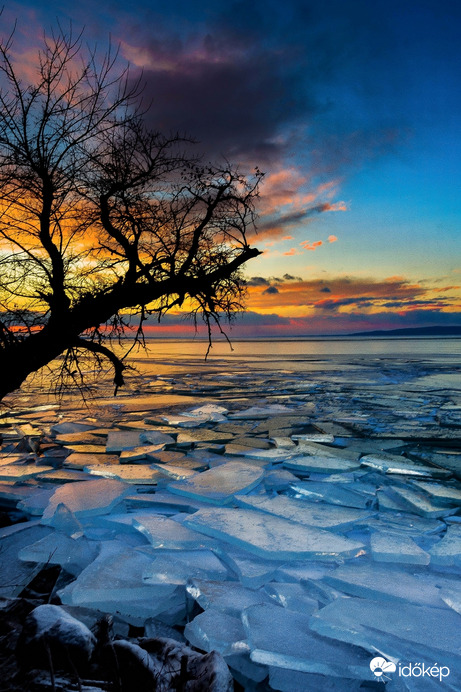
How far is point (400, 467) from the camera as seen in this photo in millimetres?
4113

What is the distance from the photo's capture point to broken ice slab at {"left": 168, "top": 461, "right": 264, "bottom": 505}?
3.32 m

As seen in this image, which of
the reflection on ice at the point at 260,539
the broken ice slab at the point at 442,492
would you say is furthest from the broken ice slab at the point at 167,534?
the broken ice slab at the point at 442,492

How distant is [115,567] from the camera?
232 centimetres

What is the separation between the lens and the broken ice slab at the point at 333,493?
3354 mm

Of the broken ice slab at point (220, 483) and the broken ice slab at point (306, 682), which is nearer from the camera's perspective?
the broken ice slab at point (306, 682)

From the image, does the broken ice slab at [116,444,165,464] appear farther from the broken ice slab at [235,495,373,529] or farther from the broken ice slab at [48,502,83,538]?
the broken ice slab at [235,495,373,529]

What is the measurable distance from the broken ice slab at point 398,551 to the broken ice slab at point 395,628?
1.34ft

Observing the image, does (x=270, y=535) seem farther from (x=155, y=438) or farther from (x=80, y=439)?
(x=80, y=439)

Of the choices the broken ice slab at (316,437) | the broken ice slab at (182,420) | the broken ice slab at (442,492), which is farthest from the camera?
the broken ice slab at (182,420)

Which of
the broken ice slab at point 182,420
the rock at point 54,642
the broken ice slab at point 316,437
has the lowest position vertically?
the broken ice slab at point 316,437

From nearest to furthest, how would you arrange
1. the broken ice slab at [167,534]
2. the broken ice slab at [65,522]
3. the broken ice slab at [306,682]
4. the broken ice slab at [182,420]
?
the broken ice slab at [306,682], the broken ice slab at [167,534], the broken ice slab at [65,522], the broken ice slab at [182,420]

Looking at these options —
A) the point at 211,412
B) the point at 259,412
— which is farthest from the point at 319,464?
the point at 211,412

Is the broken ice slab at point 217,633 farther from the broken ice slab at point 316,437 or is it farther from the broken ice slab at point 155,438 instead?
the broken ice slab at point 316,437

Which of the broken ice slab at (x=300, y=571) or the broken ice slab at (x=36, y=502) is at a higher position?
the broken ice slab at (x=36, y=502)
